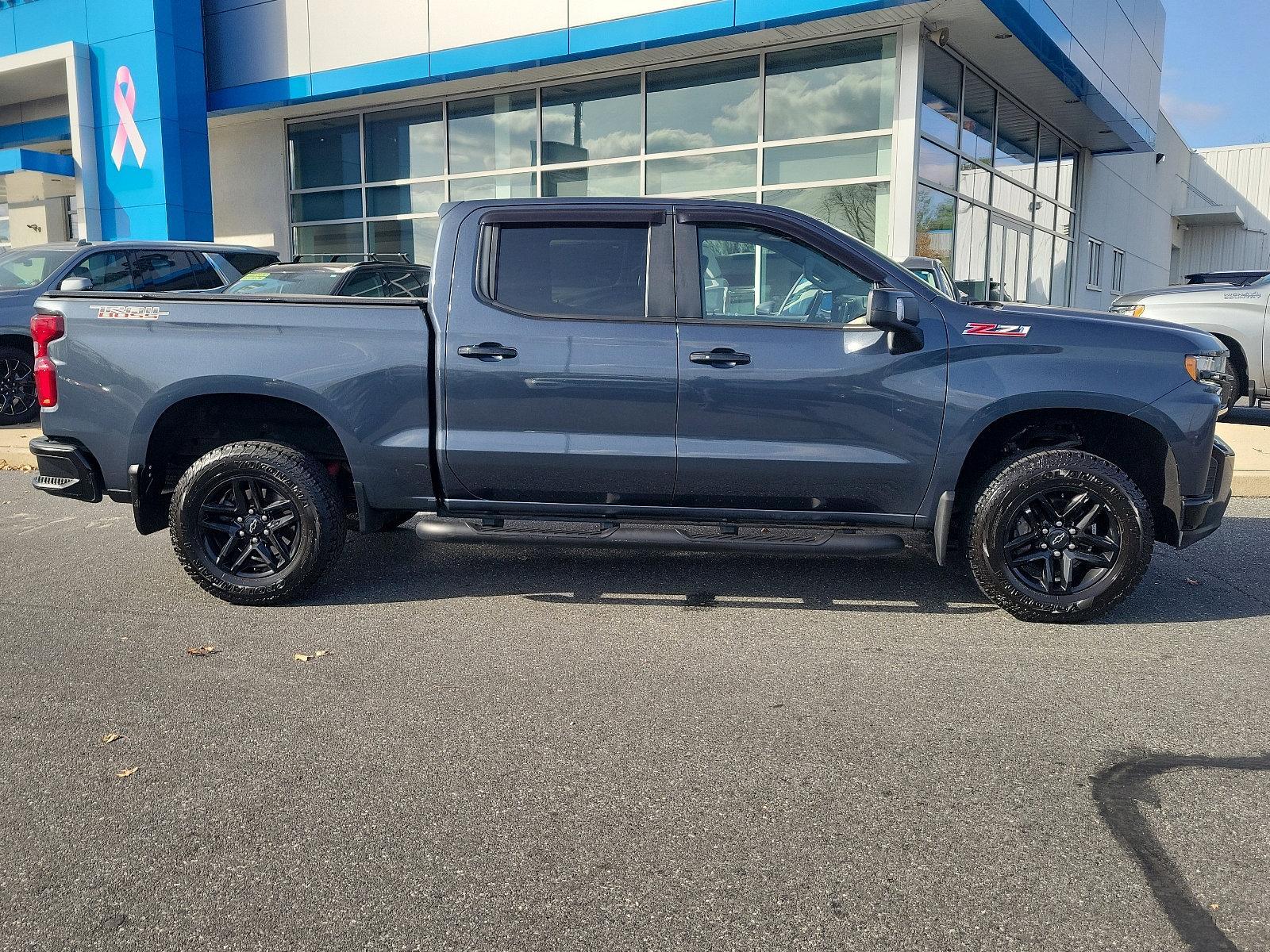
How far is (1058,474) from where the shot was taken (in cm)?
455

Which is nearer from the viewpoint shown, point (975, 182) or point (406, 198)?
point (975, 182)

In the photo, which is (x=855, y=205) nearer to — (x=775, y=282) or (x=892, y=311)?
(x=775, y=282)

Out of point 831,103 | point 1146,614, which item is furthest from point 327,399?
point 831,103

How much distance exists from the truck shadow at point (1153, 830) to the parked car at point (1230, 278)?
33.3 feet

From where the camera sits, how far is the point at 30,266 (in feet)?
34.5

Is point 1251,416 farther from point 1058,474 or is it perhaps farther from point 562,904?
point 562,904

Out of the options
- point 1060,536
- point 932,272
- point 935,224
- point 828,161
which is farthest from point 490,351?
point 935,224

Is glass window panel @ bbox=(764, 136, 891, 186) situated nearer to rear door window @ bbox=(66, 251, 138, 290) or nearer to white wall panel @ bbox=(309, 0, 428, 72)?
white wall panel @ bbox=(309, 0, 428, 72)

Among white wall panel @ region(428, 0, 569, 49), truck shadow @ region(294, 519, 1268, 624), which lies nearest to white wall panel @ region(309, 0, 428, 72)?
white wall panel @ region(428, 0, 569, 49)

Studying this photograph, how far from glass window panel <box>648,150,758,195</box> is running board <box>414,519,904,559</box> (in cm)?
1056

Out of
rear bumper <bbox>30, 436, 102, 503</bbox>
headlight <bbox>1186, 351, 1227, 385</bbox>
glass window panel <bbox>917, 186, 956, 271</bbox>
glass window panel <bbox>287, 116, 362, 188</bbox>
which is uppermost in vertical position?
glass window panel <bbox>287, 116, 362, 188</bbox>

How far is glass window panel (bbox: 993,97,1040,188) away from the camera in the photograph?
16766 millimetres

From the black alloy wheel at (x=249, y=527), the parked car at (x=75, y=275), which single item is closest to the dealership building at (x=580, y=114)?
the parked car at (x=75, y=275)

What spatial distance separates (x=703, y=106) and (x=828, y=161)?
7.07 feet
